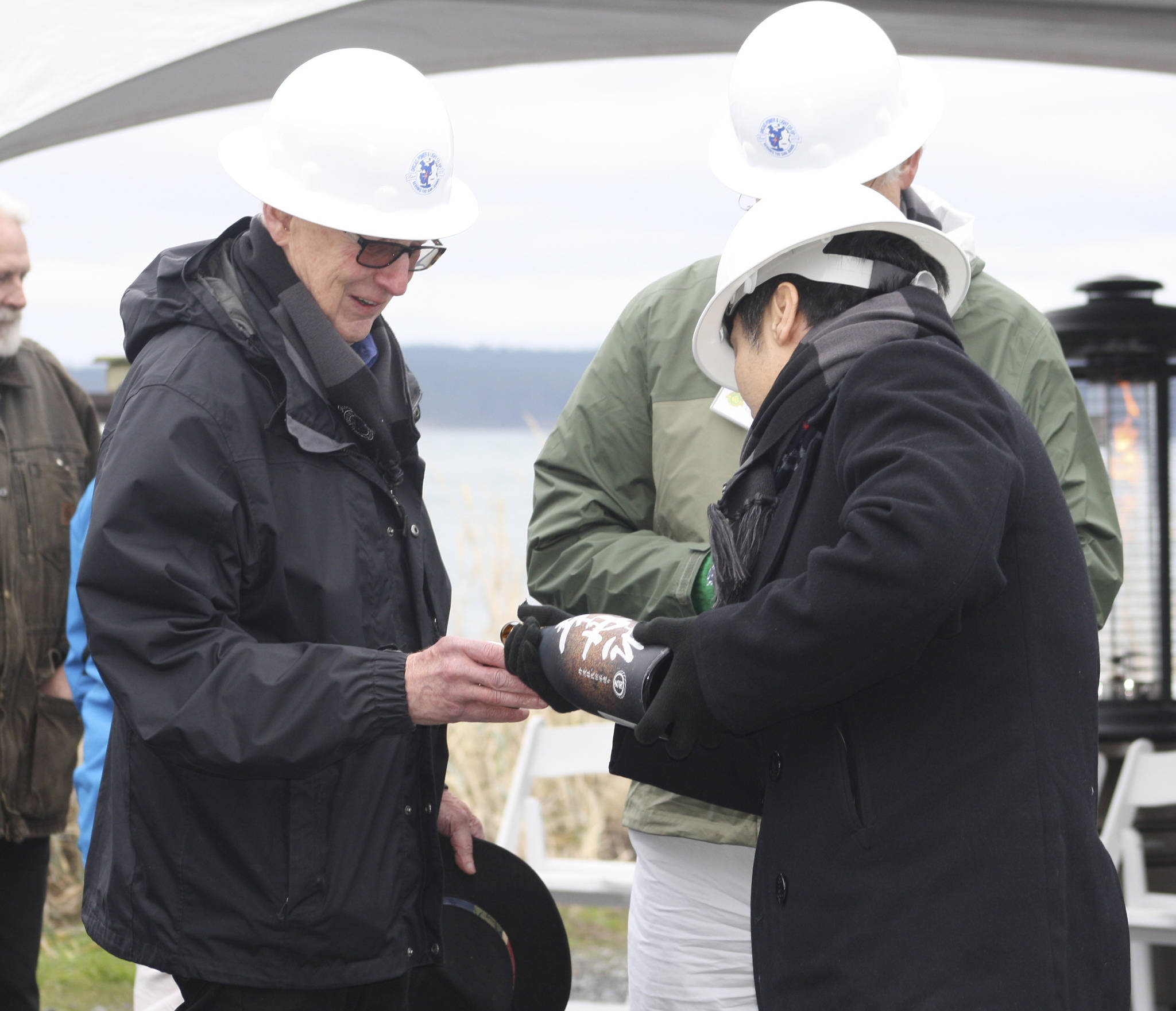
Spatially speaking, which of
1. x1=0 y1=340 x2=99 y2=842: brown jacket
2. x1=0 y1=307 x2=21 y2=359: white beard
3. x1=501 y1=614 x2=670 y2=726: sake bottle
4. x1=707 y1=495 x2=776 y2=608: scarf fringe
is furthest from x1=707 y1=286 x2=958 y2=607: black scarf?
x1=0 y1=307 x2=21 y2=359: white beard

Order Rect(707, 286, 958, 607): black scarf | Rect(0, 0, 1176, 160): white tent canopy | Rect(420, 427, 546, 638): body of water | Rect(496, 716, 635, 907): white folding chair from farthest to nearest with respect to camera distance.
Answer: Rect(420, 427, 546, 638): body of water → Rect(496, 716, 635, 907): white folding chair → Rect(0, 0, 1176, 160): white tent canopy → Rect(707, 286, 958, 607): black scarf

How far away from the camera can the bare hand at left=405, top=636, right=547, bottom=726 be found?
1.92 m

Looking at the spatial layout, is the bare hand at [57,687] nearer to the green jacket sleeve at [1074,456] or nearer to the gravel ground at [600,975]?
the gravel ground at [600,975]

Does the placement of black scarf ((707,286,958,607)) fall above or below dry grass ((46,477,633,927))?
above

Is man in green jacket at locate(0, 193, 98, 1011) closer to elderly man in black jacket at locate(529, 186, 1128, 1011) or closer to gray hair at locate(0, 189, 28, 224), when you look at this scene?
gray hair at locate(0, 189, 28, 224)

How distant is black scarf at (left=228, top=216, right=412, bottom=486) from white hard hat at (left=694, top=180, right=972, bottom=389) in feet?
1.84

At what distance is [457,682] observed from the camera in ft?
6.30

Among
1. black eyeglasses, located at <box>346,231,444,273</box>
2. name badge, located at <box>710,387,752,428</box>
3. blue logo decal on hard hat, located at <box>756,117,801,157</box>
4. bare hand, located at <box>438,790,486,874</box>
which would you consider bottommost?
bare hand, located at <box>438,790,486,874</box>

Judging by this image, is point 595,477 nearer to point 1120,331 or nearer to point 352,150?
point 352,150

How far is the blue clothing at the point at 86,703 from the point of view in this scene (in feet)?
8.13

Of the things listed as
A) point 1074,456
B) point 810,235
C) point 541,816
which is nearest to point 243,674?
point 810,235

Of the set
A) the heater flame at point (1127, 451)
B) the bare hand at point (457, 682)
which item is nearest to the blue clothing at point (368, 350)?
the bare hand at point (457, 682)

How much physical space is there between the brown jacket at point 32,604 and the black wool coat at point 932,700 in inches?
87.8

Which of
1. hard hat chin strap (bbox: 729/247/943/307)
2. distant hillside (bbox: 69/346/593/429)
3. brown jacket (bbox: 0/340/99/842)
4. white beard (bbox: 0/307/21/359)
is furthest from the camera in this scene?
distant hillside (bbox: 69/346/593/429)
